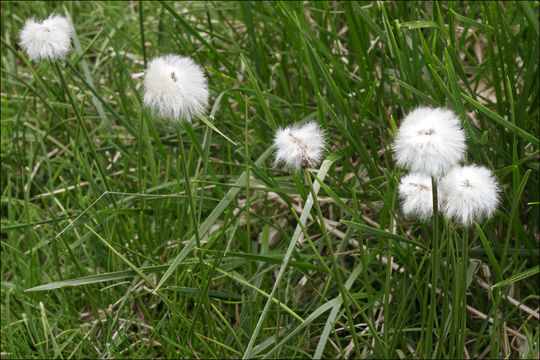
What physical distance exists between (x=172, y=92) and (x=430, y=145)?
0.42m

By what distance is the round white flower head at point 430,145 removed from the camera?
2.83ft

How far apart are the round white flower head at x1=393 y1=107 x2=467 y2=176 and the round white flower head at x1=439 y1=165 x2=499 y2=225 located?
0.09 metres

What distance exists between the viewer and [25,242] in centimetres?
182

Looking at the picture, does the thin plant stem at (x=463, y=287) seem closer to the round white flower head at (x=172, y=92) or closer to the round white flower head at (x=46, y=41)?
the round white flower head at (x=172, y=92)

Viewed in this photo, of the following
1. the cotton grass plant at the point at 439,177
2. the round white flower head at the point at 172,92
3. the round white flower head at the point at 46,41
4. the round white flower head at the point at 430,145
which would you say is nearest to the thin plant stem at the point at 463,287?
the cotton grass plant at the point at 439,177

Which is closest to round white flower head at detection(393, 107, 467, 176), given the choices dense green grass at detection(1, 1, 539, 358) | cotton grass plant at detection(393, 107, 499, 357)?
cotton grass plant at detection(393, 107, 499, 357)

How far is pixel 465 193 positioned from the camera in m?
0.97

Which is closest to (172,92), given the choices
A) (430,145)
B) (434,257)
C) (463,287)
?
(430,145)

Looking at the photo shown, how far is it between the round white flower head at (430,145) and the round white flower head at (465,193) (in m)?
0.09

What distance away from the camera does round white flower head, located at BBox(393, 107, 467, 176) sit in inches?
33.9

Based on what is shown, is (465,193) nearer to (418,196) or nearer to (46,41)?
(418,196)

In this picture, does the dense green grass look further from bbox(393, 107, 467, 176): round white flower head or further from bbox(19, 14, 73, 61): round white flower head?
bbox(393, 107, 467, 176): round white flower head

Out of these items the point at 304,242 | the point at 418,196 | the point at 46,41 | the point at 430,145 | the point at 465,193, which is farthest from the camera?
the point at 304,242

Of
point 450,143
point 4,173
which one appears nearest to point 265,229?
point 450,143
